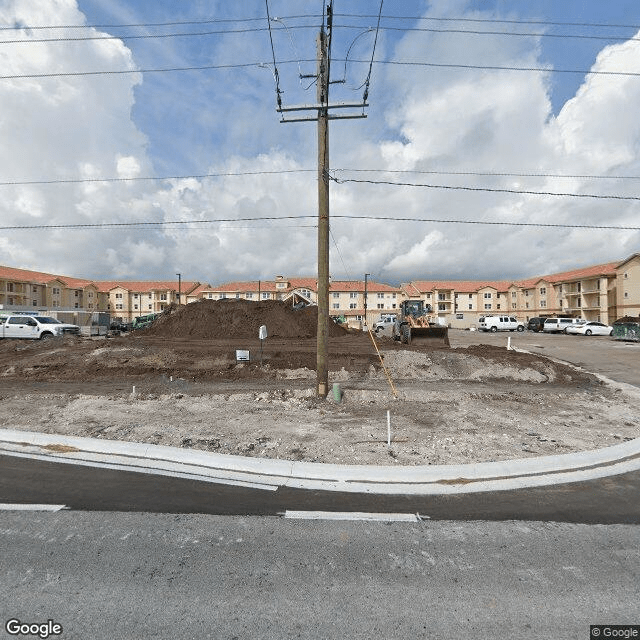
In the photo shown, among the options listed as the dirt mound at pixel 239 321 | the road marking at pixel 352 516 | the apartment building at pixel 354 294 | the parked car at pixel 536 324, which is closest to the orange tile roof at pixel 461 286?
the apartment building at pixel 354 294

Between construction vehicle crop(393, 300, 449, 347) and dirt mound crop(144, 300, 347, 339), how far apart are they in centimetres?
630

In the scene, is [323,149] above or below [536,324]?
above

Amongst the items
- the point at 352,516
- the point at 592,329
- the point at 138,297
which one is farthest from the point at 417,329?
the point at 138,297

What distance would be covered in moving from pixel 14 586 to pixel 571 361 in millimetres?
23905

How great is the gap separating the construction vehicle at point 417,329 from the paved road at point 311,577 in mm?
18924

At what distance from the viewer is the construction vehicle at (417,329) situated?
22.8 m

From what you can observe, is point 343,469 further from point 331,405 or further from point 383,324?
point 383,324

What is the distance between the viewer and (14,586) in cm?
298

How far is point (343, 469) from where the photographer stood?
552 centimetres

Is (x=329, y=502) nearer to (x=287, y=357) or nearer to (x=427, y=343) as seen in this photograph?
(x=287, y=357)

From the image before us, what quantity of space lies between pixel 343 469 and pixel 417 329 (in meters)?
18.4

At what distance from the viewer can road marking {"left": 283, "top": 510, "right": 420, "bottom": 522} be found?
4.12 meters

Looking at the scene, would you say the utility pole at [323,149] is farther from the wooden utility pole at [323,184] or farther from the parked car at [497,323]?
the parked car at [497,323]

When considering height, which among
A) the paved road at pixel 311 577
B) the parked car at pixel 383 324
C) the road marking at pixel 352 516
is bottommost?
the road marking at pixel 352 516
